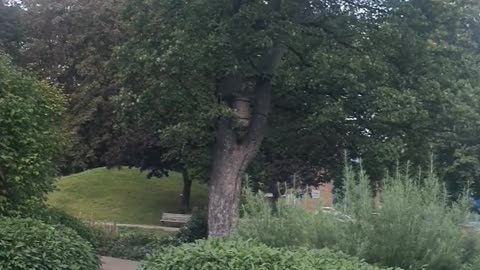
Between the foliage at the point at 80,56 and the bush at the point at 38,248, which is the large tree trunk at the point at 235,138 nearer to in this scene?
the bush at the point at 38,248

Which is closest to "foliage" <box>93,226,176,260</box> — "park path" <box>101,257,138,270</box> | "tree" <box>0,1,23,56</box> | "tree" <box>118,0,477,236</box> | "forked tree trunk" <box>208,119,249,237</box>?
"park path" <box>101,257,138,270</box>

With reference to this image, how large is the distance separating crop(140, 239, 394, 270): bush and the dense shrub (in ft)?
2.56

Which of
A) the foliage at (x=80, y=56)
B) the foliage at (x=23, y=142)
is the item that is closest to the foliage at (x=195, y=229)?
the foliage at (x=23, y=142)

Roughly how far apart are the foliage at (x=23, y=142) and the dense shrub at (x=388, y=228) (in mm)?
4151

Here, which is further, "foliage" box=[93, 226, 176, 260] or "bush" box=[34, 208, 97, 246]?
"foliage" box=[93, 226, 176, 260]

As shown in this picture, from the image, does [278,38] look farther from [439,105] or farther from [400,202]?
[400,202]

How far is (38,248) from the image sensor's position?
8539mm

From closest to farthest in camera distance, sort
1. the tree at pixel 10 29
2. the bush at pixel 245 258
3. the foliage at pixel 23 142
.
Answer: the bush at pixel 245 258 < the foliage at pixel 23 142 < the tree at pixel 10 29

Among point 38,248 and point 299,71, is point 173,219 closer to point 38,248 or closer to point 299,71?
point 299,71

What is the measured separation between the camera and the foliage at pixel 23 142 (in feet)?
35.2

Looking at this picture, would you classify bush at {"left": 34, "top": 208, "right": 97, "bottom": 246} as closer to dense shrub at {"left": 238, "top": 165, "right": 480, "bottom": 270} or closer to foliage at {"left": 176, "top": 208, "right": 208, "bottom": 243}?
foliage at {"left": 176, "top": 208, "right": 208, "bottom": 243}

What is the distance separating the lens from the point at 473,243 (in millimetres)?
7418

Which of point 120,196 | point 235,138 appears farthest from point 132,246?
point 120,196

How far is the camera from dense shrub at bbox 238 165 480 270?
7141mm
